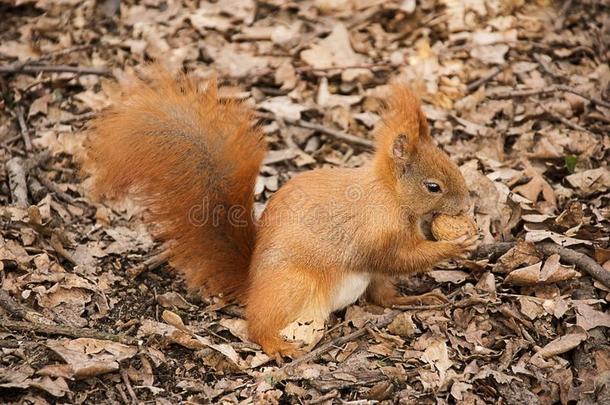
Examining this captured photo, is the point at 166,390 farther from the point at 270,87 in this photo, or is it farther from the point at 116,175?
the point at 270,87

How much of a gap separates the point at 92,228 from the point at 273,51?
2.02 meters

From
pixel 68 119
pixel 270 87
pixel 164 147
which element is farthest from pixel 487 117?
pixel 68 119

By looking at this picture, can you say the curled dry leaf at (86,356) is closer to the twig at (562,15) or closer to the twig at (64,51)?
the twig at (64,51)

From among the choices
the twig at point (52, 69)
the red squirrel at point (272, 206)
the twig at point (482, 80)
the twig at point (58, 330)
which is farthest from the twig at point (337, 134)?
the twig at point (58, 330)

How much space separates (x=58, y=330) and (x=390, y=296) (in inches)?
63.2

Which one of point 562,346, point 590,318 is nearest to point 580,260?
point 590,318

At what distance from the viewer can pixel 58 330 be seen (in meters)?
3.12

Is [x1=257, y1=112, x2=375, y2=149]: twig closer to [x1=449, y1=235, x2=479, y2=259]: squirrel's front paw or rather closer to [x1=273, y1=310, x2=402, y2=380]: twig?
[x1=449, y1=235, x2=479, y2=259]: squirrel's front paw

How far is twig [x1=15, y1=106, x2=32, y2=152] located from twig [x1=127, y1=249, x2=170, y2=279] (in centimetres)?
123

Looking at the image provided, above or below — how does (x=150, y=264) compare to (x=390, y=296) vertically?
above

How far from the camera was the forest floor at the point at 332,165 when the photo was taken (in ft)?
10.00

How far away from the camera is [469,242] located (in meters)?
3.38

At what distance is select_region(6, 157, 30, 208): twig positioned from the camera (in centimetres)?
402

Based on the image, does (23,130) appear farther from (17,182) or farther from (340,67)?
(340,67)
